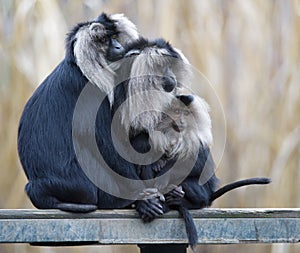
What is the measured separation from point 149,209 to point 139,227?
0.18ft

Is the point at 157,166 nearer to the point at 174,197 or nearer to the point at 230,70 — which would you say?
the point at 174,197

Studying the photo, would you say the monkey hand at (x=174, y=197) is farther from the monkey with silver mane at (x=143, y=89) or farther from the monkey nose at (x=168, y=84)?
the monkey nose at (x=168, y=84)

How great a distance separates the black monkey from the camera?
2.42 meters

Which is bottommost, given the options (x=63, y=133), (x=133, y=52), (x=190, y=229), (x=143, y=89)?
(x=190, y=229)

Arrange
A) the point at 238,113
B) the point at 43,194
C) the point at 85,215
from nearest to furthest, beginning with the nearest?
the point at 85,215 → the point at 43,194 → the point at 238,113

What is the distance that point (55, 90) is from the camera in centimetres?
249

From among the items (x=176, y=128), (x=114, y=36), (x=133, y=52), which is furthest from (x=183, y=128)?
(x=114, y=36)

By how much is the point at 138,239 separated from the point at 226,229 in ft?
0.80

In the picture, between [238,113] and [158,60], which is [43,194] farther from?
[238,113]

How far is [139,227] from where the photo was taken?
2291 millimetres

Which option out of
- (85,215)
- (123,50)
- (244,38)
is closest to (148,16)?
(244,38)

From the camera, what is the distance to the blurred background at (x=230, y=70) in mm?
3322

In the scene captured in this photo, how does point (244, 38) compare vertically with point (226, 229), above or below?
above

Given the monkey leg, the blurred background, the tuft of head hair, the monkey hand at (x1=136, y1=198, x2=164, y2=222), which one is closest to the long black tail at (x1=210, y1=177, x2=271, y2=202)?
the monkey hand at (x1=136, y1=198, x2=164, y2=222)
